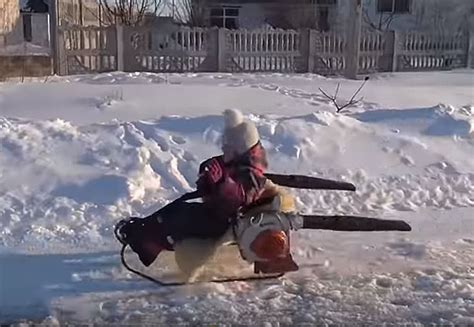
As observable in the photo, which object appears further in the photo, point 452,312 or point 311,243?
point 311,243

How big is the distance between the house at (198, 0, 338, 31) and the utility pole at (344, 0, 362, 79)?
10.9 meters

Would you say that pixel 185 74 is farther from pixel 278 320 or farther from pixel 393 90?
pixel 278 320

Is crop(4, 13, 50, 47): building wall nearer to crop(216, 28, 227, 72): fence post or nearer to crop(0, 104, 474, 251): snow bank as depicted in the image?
crop(216, 28, 227, 72): fence post

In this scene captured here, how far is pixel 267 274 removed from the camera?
15.8 feet

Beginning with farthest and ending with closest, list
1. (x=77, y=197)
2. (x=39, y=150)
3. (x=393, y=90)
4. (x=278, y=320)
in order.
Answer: (x=393, y=90) < (x=39, y=150) < (x=77, y=197) < (x=278, y=320)

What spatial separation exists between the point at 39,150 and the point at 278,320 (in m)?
3.71

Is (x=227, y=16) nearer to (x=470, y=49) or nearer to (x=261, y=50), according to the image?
(x=470, y=49)

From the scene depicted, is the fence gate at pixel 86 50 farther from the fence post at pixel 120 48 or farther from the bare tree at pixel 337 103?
the bare tree at pixel 337 103

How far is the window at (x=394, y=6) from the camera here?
2881cm

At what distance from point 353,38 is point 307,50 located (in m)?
1.91

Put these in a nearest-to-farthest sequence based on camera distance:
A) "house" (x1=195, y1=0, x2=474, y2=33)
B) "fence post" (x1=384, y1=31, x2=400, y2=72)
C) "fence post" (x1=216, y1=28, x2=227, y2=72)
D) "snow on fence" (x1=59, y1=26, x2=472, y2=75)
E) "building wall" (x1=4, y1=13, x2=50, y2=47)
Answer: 1. "snow on fence" (x1=59, y1=26, x2=472, y2=75)
2. "fence post" (x1=216, y1=28, x2=227, y2=72)
3. "fence post" (x1=384, y1=31, x2=400, y2=72)
4. "building wall" (x1=4, y1=13, x2=50, y2=47)
5. "house" (x1=195, y1=0, x2=474, y2=33)

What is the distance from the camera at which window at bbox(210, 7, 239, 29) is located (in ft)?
101

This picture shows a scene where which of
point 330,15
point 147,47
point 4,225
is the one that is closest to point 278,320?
point 4,225

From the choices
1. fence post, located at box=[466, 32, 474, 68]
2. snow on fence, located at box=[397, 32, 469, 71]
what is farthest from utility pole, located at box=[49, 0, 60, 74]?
fence post, located at box=[466, 32, 474, 68]
